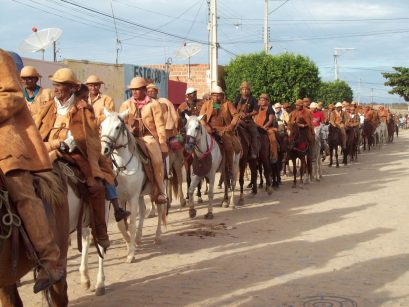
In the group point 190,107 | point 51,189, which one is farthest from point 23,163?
point 190,107

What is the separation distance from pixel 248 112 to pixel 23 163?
9647mm

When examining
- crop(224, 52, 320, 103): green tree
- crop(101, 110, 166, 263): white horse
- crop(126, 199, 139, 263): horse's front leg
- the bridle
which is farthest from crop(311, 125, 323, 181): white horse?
crop(224, 52, 320, 103): green tree

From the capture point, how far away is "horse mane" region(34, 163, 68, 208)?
14.1ft

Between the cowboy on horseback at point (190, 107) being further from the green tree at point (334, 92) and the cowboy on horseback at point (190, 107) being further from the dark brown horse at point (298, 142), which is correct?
the green tree at point (334, 92)

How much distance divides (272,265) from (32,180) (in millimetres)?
4169

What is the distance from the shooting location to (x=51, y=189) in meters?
4.46

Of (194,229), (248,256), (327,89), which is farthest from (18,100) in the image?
(327,89)

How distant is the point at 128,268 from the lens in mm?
7266

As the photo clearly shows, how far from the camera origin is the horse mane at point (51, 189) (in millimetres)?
4304

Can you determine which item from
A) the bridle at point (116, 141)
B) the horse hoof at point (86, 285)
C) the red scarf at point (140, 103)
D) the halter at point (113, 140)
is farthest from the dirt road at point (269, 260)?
the red scarf at point (140, 103)

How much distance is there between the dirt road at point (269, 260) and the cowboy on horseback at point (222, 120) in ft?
4.29

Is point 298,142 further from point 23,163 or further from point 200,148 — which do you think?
point 23,163

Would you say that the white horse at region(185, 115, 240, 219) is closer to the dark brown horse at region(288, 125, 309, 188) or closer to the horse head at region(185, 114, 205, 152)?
the horse head at region(185, 114, 205, 152)

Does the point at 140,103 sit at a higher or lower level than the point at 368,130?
higher
